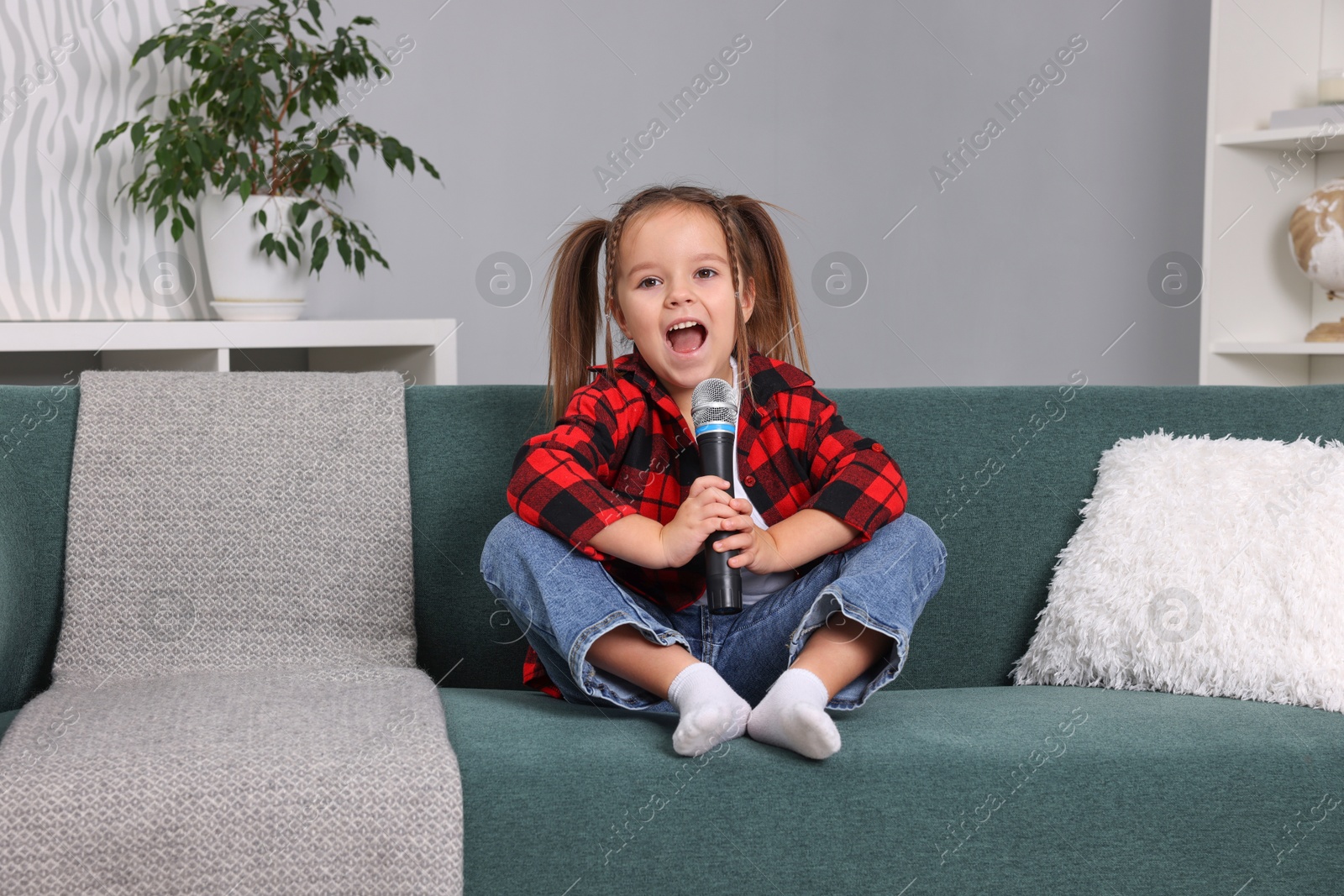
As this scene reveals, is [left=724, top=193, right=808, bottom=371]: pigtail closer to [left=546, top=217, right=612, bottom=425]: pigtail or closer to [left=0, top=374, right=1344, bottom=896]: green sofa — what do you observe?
[left=546, top=217, right=612, bottom=425]: pigtail

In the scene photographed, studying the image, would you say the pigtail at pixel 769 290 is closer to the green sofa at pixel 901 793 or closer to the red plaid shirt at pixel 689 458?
the red plaid shirt at pixel 689 458

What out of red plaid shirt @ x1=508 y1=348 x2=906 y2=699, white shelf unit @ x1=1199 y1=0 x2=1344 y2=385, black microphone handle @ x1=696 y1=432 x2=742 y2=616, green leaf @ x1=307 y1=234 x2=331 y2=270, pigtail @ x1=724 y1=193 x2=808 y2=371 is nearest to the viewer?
black microphone handle @ x1=696 y1=432 x2=742 y2=616

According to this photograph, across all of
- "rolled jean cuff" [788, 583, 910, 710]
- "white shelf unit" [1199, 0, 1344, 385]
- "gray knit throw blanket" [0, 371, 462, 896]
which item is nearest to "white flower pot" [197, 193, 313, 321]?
"gray knit throw blanket" [0, 371, 462, 896]

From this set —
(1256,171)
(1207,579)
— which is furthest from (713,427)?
(1256,171)

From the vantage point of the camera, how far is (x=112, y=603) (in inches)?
51.6

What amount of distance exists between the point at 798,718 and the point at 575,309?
634mm

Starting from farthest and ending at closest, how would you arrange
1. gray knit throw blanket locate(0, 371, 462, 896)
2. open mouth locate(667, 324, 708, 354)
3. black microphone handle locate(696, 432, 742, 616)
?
open mouth locate(667, 324, 708, 354)
black microphone handle locate(696, 432, 742, 616)
gray knit throw blanket locate(0, 371, 462, 896)

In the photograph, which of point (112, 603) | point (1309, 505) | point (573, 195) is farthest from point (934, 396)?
point (573, 195)

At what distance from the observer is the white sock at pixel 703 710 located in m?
0.98

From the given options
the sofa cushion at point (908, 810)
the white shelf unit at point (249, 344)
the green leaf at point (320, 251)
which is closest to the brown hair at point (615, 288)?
the sofa cushion at point (908, 810)

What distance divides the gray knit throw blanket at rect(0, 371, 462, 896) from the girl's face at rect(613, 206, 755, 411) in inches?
13.0

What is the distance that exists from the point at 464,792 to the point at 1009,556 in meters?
0.75

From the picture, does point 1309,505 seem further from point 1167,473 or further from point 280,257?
point 280,257

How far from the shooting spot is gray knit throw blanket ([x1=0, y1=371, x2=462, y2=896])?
0.93 meters
